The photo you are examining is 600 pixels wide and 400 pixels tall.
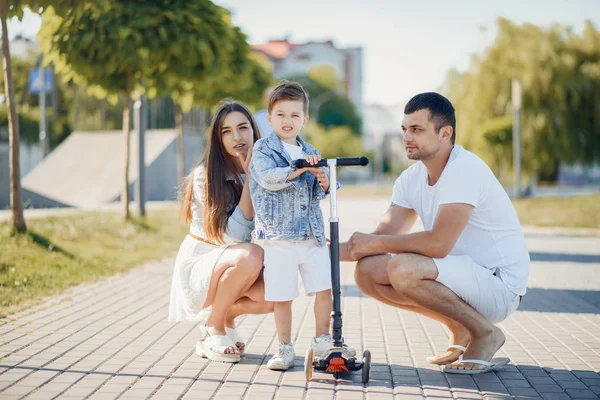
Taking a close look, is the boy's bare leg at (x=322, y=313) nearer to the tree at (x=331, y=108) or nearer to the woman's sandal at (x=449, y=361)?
the woman's sandal at (x=449, y=361)

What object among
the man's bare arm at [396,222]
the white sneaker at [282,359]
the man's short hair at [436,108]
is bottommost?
the white sneaker at [282,359]

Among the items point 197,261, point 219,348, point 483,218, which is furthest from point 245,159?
point 483,218

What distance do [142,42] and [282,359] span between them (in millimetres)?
8905

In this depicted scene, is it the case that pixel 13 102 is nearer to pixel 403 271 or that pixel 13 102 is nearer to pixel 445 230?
pixel 403 271

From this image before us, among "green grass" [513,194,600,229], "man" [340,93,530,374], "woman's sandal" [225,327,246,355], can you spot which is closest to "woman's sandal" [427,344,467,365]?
"man" [340,93,530,374]

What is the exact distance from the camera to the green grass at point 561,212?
58.8 ft

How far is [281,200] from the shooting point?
180 inches

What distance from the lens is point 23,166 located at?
38.4m

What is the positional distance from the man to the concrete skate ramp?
21637 mm

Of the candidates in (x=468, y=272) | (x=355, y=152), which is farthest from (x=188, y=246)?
(x=355, y=152)

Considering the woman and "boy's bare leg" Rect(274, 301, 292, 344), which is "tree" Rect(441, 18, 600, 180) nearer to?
the woman

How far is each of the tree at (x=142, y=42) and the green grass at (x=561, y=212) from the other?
9020 mm

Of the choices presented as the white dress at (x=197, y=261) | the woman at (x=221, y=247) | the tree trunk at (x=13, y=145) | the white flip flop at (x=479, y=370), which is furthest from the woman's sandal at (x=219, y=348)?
the tree trunk at (x=13, y=145)

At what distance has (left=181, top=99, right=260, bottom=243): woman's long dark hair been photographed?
4974mm
